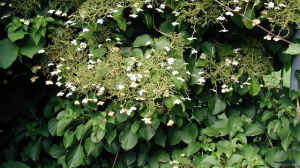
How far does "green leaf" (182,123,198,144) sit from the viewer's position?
73.7 inches

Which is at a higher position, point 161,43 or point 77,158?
point 161,43

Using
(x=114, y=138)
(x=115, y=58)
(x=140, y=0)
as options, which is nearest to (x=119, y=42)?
(x=115, y=58)

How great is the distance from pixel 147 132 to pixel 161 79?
0.97ft

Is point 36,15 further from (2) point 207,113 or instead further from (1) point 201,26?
(2) point 207,113

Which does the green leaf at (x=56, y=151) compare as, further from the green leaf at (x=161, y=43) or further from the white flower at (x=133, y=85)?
the green leaf at (x=161, y=43)

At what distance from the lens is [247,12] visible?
1.74 meters

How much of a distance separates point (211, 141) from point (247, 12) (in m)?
0.78

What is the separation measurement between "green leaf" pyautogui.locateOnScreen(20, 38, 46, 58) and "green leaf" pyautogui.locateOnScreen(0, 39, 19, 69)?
0.04 m

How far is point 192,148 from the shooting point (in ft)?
6.09

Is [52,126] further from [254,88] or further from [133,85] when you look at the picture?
[254,88]

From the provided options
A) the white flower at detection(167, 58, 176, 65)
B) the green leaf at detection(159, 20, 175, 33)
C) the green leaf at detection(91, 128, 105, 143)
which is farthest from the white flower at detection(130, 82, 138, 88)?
the green leaf at detection(159, 20, 175, 33)

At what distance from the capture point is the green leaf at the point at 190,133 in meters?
1.87

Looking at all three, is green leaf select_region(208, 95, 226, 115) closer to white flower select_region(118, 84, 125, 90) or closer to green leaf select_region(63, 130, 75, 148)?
white flower select_region(118, 84, 125, 90)

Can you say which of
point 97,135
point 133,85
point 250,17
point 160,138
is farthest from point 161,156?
point 250,17
